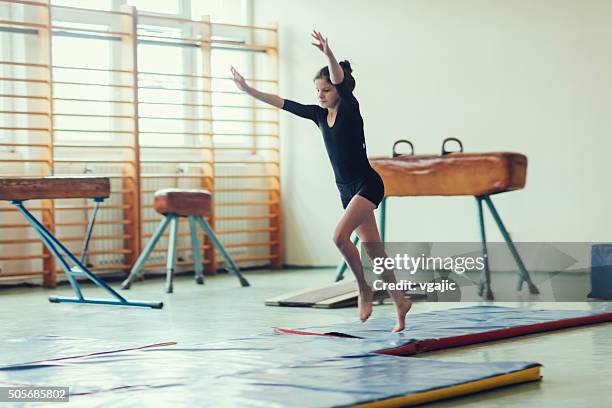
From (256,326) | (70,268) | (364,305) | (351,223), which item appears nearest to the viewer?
(351,223)

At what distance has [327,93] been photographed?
4758 millimetres

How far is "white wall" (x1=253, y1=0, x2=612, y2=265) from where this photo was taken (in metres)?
8.23

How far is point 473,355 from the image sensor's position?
4.38m

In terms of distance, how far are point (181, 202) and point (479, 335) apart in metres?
3.76

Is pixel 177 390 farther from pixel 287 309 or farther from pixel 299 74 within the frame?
pixel 299 74

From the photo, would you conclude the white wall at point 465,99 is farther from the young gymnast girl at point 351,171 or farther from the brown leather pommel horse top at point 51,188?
the young gymnast girl at point 351,171

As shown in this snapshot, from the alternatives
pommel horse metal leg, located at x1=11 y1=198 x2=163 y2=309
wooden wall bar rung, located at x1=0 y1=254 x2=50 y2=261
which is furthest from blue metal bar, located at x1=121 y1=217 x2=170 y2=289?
pommel horse metal leg, located at x1=11 y1=198 x2=163 y2=309

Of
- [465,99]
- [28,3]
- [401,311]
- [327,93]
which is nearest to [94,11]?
[28,3]

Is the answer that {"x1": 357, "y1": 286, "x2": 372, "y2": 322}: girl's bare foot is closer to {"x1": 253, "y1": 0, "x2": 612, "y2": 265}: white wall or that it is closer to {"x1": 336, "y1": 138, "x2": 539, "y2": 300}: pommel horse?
{"x1": 336, "y1": 138, "x2": 539, "y2": 300}: pommel horse

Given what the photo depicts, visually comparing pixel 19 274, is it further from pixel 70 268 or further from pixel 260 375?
pixel 260 375

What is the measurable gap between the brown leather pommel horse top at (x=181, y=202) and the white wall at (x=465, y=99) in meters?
2.09

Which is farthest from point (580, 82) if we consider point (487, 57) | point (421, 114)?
point (421, 114)

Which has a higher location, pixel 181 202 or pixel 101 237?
pixel 181 202

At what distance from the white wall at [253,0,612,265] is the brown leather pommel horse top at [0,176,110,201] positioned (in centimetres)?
361
